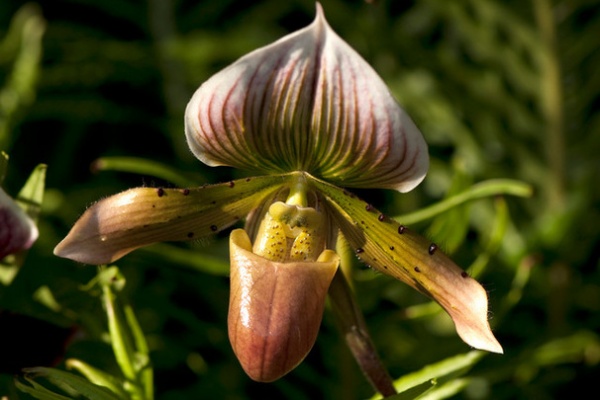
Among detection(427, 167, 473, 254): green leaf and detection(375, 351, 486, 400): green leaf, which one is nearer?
detection(375, 351, 486, 400): green leaf

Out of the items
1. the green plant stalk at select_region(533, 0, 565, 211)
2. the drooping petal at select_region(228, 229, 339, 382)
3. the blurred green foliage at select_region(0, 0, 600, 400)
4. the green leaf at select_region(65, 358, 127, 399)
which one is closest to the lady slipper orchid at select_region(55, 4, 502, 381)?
the drooping petal at select_region(228, 229, 339, 382)

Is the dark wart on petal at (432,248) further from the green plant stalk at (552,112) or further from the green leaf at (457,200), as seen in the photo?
the green plant stalk at (552,112)

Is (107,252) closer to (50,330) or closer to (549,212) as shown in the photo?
(50,330)

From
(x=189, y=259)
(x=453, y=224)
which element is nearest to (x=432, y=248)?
(x=453, y=224)

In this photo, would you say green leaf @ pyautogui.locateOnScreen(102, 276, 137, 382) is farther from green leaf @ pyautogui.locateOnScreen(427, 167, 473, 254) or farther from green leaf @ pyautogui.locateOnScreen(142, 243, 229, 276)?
green leaf @ pyautogui.locateOnScreen(427, 167, 473, 254)

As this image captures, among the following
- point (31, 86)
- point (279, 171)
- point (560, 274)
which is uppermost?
point (31, 86)

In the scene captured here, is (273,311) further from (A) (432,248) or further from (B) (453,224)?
(B) (453,224)

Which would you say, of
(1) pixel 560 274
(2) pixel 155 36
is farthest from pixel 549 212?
(2) pixel 155 36
